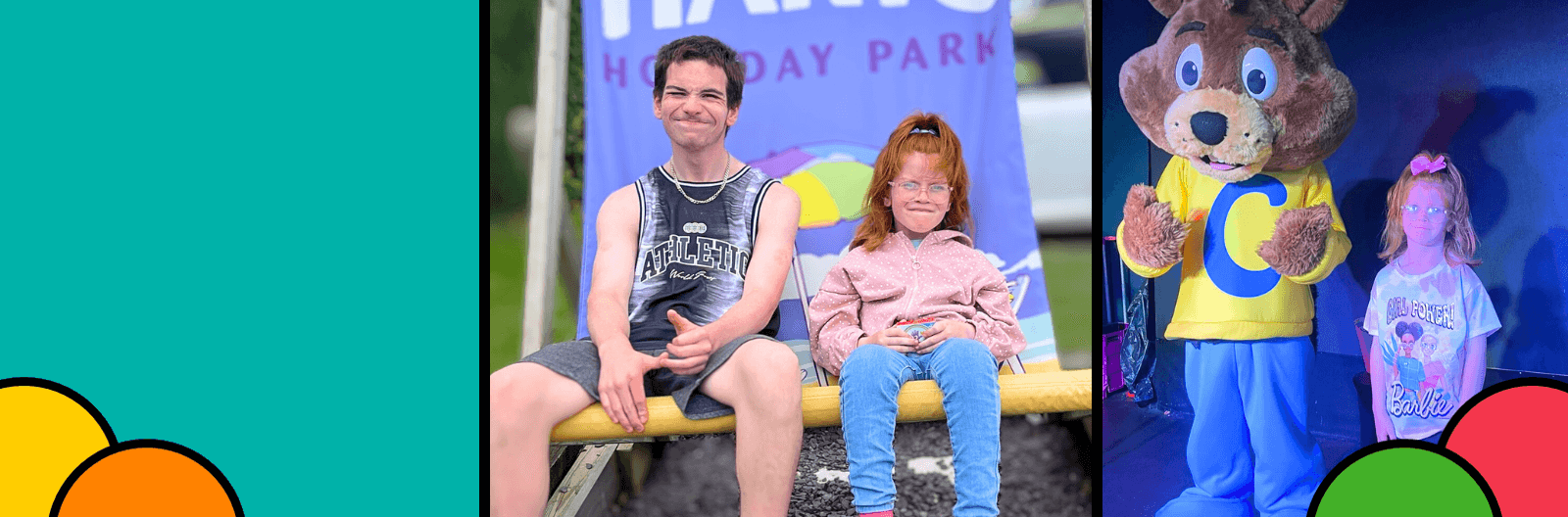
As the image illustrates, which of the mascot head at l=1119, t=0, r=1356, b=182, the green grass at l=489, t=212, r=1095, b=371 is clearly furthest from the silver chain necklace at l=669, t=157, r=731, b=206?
the mascot head at l=1119, t=0, r=1356, b=182

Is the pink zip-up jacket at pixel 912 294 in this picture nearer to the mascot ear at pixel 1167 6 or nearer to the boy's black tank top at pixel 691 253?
the boy's black tank top at pixel 691 253

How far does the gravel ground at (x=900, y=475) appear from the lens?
3045 mm

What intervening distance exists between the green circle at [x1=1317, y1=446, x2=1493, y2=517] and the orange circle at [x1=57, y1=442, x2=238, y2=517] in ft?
9.25

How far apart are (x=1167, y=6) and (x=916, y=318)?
1238 mm

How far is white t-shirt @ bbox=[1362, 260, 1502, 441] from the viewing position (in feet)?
10.1

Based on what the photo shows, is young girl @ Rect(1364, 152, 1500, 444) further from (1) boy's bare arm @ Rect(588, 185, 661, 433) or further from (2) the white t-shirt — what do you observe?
(1) boy's bare arm @ Rect(588, 185, 661, 433)

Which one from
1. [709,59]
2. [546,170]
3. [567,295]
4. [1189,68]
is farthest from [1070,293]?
[546,170]

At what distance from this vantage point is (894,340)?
2.94 meters

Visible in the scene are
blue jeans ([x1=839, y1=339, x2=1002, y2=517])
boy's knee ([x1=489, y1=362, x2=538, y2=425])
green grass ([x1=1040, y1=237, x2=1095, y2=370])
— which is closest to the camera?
blue jeans ([x1=839, y1=339, x2=1002, y2=517])

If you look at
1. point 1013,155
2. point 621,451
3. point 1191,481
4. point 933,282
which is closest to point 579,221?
point 621,451

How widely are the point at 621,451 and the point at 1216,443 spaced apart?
5.90 feet

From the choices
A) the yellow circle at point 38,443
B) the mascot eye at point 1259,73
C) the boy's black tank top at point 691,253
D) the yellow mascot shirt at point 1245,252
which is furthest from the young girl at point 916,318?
the yellow circle at point 38,443

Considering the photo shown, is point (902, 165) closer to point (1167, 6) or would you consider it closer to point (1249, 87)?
point (1167, 6)

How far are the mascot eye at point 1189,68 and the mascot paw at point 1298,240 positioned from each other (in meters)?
0.48
